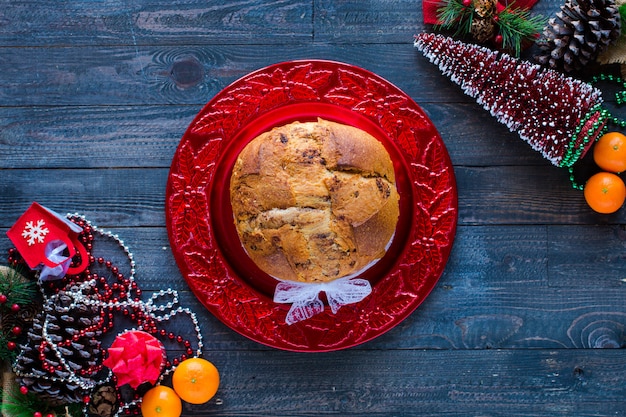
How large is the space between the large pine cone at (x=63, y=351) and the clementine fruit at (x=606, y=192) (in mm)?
1462

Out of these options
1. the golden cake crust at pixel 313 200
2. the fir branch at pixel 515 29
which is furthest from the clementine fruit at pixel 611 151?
the golden cake crust at pixel 313 200

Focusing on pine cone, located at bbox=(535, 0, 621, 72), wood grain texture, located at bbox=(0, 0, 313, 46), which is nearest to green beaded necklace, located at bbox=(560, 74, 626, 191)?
pine cone, located at bbox=(535, 0, 621, 72)

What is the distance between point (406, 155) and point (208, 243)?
2.04 feet

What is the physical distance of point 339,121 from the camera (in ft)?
5.68

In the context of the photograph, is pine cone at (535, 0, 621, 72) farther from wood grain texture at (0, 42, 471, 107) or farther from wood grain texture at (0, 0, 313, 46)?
wood grain texture at (0, 0, 313, 46)

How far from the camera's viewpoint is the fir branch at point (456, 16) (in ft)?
5.58

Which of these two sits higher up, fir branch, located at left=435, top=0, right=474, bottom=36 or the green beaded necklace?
fir branch, located at left=435, top=0, right=474, bottom=36

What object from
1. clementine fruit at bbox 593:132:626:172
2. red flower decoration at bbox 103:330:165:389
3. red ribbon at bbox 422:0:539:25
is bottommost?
red flower decoration at bbox 103:330:165:389

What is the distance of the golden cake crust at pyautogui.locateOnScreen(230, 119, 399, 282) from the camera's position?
1.46 metres

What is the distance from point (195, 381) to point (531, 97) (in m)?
1.21

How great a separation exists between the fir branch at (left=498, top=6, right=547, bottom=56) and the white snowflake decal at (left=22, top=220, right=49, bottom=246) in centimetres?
141

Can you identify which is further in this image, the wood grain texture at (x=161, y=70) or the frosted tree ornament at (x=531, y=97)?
the wood grain texture at (x=161, y=70)

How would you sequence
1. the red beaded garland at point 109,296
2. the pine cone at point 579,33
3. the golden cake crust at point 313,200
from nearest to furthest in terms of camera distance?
the golden cake crust at point 313,200 → the pine cone at point 579,33 → the red beaded garland at point 109,296

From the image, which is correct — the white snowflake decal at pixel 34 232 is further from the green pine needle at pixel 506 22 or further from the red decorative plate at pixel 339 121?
the green pine needle at pixel 506 22
